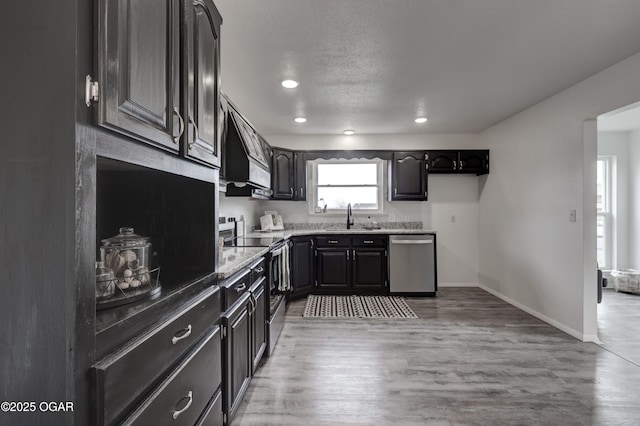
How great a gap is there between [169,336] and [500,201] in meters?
4.61

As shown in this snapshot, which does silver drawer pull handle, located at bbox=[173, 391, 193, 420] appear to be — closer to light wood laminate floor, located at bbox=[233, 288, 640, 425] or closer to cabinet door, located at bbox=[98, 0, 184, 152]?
light wood laminate floor, located at bbox=[233, 288, 640, 425]

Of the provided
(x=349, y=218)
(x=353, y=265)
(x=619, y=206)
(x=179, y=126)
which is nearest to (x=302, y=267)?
(x=353, y=265)

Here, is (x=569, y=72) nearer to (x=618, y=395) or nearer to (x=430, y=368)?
(x=618, y=395)

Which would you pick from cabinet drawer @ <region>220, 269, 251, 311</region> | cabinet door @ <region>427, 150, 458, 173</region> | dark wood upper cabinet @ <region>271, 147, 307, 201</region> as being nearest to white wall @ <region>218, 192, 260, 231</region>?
dark wood upper cabinet @ <region>271, 147, 307, 201</region>

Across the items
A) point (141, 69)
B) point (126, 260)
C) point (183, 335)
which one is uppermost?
point (141, 69)

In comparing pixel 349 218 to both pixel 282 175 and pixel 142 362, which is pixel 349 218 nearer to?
pixel 282 175

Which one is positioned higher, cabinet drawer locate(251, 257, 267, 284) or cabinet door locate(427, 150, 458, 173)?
cabinet door locate(427, 150, 458, 173)

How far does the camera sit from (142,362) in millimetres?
944

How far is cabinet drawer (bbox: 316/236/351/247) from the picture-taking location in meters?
4.73

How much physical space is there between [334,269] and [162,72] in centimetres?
393

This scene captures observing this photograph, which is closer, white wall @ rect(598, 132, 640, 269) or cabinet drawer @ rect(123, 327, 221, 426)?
cabinet drawer @ rect(123, 327, 221, 426)

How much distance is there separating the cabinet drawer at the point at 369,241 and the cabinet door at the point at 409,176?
80 centimetres

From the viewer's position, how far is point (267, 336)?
2580 mm

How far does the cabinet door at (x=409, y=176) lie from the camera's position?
502 cm
